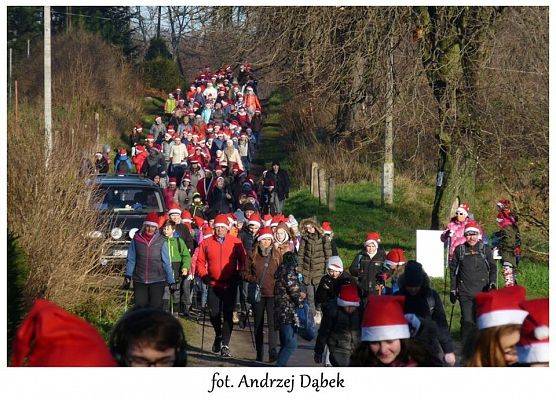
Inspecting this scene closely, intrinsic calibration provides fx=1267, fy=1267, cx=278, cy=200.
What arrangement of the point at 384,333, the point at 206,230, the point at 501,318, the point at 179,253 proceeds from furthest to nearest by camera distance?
the point at 206,230 → the point at 179,253 → the point at 384,333 → the point at 501,318

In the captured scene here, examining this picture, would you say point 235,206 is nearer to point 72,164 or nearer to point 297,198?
point 297,198

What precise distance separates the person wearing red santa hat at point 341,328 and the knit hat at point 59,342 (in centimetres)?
611

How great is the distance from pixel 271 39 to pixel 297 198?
44.8ft

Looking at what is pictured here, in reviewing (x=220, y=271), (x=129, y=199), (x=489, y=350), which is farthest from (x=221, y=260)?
(x=489, y=350)

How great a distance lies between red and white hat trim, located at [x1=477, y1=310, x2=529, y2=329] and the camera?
581 centimetres

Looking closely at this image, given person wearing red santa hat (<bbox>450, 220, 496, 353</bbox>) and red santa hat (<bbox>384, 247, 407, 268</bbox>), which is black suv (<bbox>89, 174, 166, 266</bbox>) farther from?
person wearing red santa hat (<bbox>450, 220, 496, 353</bbox>)

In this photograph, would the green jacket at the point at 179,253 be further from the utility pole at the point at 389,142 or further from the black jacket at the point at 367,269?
the utility pole at the point at 389,142

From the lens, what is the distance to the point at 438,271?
61.4ft

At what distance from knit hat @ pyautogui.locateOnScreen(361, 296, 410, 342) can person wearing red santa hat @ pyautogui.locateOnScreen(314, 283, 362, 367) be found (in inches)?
144

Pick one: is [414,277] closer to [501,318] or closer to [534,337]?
[501,318]

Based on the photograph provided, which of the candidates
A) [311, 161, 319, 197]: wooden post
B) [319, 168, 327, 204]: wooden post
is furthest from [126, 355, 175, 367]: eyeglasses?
[311, 161, 319, 197]: wooden post

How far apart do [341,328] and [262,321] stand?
2.45 m

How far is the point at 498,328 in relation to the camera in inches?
215
